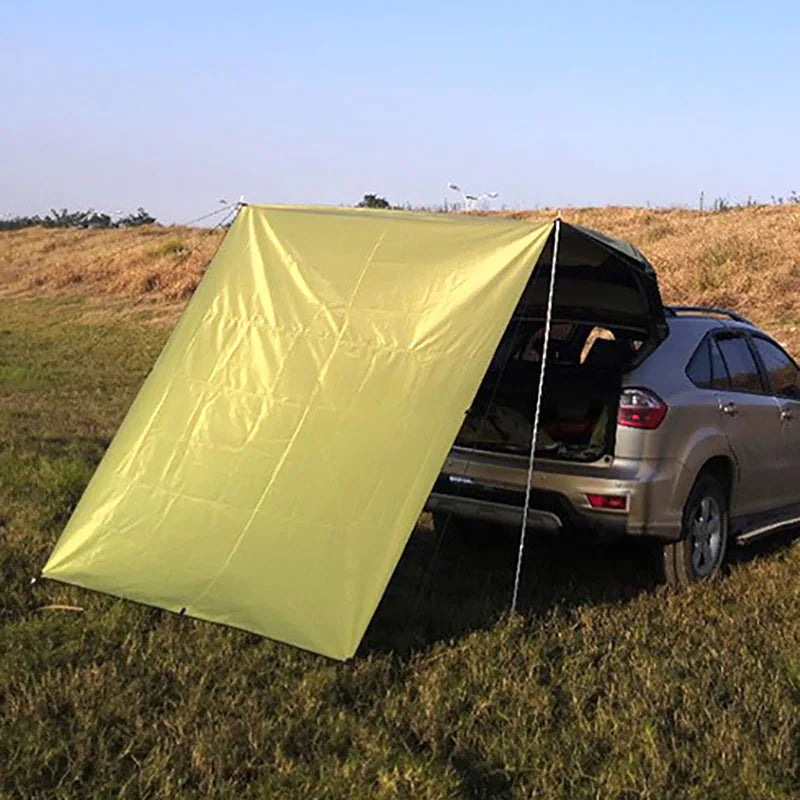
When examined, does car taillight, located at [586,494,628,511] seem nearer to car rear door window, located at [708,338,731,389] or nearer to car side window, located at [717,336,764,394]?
car rear door window, located at [708,338,731,389]

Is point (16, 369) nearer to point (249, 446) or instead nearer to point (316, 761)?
point (249, 446)

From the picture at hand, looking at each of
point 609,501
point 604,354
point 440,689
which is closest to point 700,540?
point 609,501

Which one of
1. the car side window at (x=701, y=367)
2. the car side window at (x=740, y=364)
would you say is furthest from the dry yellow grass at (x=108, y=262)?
the car side window at (x=701, y=367)

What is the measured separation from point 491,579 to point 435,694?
1795 mm

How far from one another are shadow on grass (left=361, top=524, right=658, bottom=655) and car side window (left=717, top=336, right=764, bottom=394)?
1.18 metres

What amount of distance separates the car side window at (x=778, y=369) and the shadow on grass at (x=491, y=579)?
1049 mm

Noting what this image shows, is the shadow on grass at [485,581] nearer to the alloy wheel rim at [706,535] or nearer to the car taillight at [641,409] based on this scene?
the alloy wheel rim at [706,535]

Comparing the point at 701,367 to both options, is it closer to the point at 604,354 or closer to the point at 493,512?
the point at 604,354

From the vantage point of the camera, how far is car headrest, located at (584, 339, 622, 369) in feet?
19.4

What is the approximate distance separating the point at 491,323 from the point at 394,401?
1.97 ft

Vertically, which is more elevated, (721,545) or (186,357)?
(186,357)

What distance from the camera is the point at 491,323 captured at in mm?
5145

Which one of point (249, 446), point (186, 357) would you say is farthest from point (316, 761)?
point (186, 357)

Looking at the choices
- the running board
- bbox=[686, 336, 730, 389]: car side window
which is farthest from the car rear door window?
the running board
